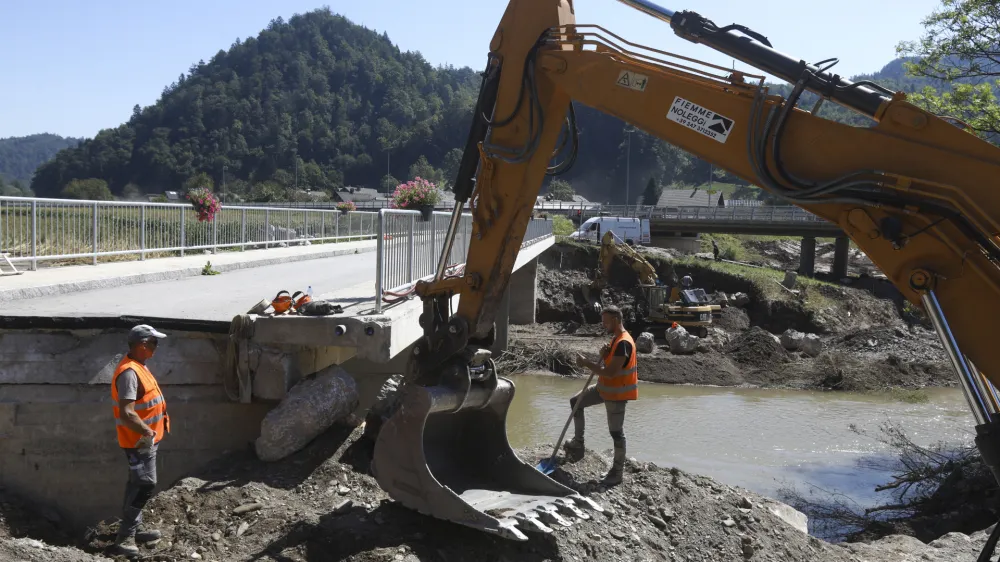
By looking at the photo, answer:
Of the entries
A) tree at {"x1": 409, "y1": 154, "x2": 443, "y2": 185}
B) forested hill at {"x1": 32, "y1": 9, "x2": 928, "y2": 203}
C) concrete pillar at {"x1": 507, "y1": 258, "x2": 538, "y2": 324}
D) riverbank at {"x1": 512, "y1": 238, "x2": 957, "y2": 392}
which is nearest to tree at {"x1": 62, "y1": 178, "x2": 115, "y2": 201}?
forested hill at {"x1": 32, "y1": 9, "x2": 928, "y2": 203}

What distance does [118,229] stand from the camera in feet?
50.2

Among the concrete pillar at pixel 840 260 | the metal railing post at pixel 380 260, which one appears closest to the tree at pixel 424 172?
the concrete pillar at pixel 840 260

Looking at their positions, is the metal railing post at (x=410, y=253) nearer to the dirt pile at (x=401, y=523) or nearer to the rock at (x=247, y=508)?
the dirt pile at (x=401, y=523)

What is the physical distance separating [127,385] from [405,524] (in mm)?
2245

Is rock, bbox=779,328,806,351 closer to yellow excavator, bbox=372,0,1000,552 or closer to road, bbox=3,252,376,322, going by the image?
road, bbox=3,252,376,322

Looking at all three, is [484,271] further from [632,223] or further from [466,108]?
[466,108]

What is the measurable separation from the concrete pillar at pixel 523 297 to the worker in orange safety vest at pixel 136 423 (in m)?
24.0

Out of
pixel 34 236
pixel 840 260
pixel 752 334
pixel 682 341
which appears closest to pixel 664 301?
pixel 682 341

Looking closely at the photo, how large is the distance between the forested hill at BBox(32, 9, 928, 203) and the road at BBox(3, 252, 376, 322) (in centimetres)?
7264

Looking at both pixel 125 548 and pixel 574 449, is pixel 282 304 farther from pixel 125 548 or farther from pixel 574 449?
pixel 574 449

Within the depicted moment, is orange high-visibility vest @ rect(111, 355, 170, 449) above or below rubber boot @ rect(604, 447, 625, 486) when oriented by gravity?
above

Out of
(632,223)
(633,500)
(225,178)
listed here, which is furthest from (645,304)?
(225,178)

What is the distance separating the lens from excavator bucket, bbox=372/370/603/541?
19.0 ft

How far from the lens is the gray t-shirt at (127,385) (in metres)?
5.52
